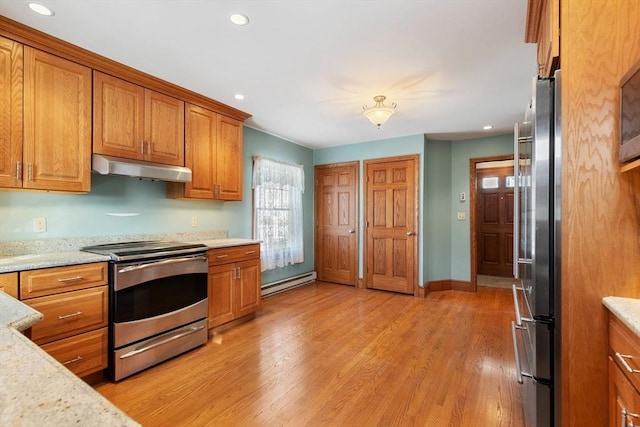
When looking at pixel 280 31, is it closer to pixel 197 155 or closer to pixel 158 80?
pixel 158 80

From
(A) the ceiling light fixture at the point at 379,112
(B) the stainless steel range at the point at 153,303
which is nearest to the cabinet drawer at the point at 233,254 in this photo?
(B) the stainless steel range at the point at 153,303

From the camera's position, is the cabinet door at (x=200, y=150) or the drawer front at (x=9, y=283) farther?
the cabinet door at (x=200, y=150)

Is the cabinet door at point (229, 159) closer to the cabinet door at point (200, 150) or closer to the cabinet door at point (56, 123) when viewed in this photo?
the cabinet door at point (200, 150)

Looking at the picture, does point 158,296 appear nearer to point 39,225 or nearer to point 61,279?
point 61,279

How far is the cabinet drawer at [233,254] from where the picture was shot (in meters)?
2.90

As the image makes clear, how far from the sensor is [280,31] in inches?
76.7

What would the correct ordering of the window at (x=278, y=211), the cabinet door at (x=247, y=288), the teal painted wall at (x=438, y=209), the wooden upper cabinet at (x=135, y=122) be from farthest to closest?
the teal painted wall at (x=438, y=209)
the window at (x=278, y=211)
the cabinet door at (x=247, y=288)
the wooden upper cabinet at (x=135, y=122)

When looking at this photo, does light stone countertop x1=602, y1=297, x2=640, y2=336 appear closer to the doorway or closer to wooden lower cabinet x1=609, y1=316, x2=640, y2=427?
wooden lower cabinet x1=609, y1=316, x2=640, y2=427

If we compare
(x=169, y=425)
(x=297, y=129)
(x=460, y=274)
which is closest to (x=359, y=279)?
(x=460, y=274)

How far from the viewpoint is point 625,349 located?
99 cm

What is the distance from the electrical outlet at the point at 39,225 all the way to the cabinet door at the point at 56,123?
1.17 ft

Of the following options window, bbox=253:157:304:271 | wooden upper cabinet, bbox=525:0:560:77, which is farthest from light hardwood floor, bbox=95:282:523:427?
Result: wooden upper cabinet, bbox=525:0:560:77

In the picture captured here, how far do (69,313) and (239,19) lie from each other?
7.13 ft

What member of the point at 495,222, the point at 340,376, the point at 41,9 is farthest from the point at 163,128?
the point at 495,222
